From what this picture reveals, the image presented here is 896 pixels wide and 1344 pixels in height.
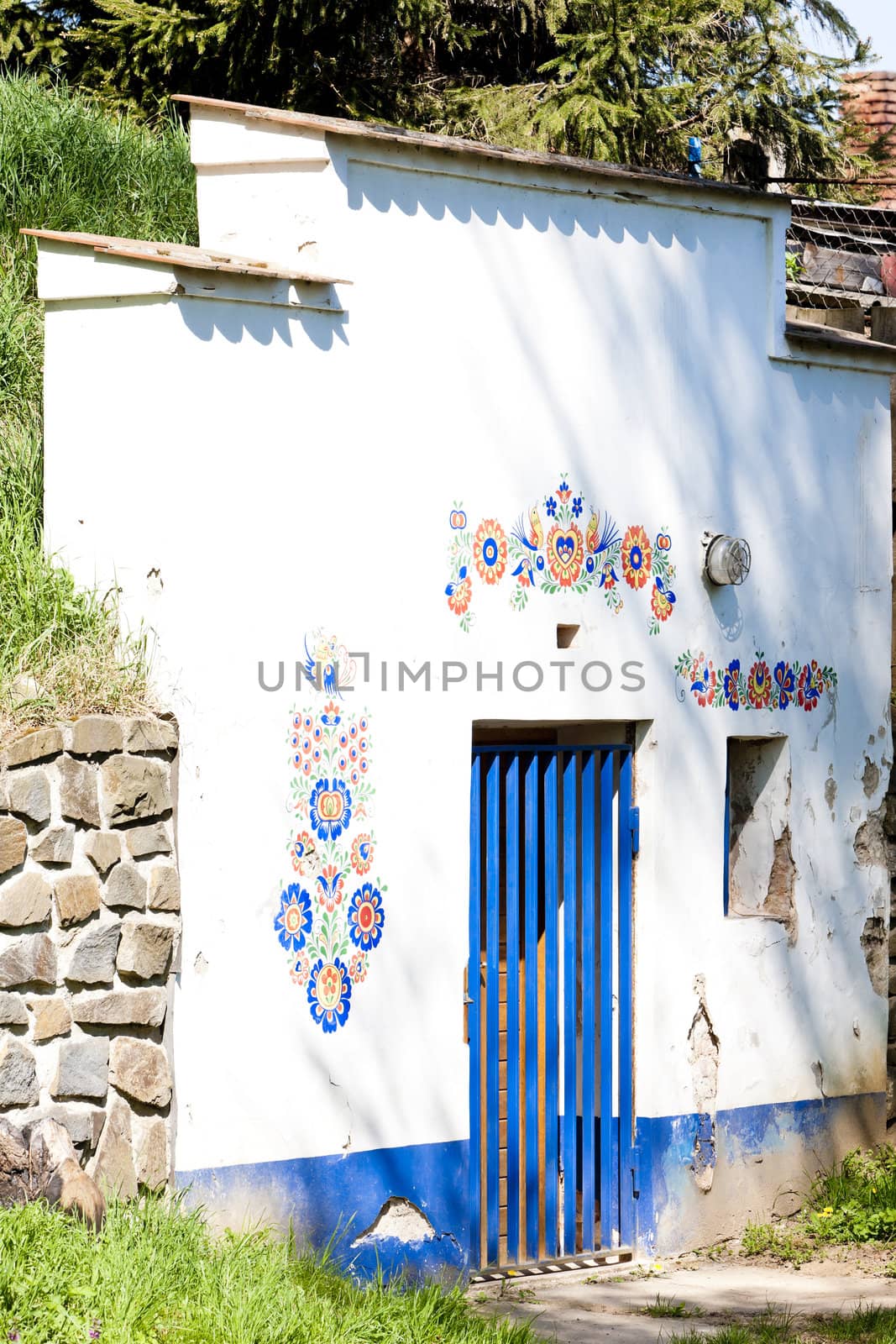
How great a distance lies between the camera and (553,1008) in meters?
6.42

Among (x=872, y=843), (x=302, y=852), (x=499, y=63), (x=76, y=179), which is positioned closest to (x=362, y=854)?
(x=302, y=852)

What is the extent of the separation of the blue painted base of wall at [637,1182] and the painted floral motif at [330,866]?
588 millimetres

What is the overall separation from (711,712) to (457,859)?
1521 mm

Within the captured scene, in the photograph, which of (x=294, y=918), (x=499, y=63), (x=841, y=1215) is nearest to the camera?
(x=294, y=918)

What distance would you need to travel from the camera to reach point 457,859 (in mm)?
6062

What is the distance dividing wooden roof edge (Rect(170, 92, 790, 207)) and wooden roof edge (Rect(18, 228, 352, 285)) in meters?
0.55

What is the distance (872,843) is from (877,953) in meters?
0.53

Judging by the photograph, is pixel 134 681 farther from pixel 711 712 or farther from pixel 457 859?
pixel 711 712

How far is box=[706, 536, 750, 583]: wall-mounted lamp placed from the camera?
6816 millimetres

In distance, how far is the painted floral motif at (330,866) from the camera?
557 centimetres

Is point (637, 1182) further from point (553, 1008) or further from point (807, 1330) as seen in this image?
point (807, 1330)

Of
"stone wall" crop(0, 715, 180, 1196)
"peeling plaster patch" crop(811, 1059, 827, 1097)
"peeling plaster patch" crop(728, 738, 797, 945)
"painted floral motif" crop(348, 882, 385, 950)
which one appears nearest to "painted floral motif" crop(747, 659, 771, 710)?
"peeling plaster patch" crop(728, 738, 797, 945)

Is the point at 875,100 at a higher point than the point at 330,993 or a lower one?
higher

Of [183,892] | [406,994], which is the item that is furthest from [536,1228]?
[183,892]
